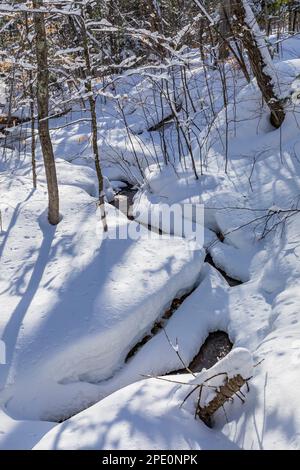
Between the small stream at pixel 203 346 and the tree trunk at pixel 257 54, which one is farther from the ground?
the tree trunk at pixel 257 54

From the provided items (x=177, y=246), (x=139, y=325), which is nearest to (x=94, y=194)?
(x=177, y=246)

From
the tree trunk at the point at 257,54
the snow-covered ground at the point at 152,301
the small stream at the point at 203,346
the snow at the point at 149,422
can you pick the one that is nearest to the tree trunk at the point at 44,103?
the snow-covered ground at the point at 152,301

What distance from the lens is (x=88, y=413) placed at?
3.02 metres

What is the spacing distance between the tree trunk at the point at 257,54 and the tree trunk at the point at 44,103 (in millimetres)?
2901

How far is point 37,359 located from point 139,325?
3.40 feet

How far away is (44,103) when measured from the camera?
483cm

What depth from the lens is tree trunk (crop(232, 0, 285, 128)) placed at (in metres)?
6.05

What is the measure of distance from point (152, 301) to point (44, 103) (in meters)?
2.55

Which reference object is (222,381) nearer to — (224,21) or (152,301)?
(152,301)

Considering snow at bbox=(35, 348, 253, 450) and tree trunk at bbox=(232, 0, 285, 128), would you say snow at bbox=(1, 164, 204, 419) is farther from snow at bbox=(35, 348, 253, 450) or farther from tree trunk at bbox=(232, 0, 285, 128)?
tree trunk at bbox=(232, 0, 285, 128)

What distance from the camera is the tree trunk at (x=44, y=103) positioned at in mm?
4438

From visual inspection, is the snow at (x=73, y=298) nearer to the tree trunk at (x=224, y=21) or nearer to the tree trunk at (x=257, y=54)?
the tree trunk at (x=257, y=54)

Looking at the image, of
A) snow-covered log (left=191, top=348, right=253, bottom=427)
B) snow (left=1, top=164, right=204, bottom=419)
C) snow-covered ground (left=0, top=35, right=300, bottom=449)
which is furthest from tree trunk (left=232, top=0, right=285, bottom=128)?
snow-covered log (left=191, top=348, right=253, bottom=427)
